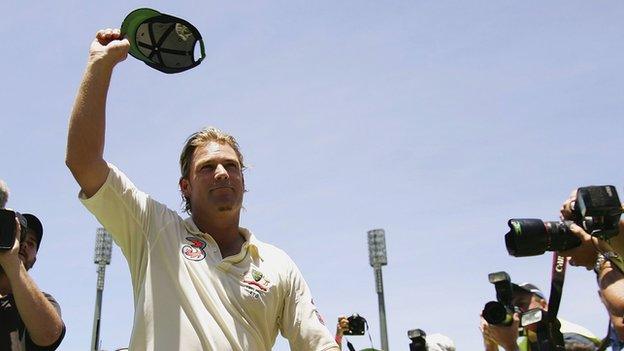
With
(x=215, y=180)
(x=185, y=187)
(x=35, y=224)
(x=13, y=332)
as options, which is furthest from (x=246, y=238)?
(x=35, y=224)

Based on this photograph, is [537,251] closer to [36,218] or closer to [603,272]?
[603,272]

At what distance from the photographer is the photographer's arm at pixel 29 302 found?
3201 millimetres

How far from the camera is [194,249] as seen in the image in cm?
296

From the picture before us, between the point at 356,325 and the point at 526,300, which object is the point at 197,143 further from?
the point at 356,325

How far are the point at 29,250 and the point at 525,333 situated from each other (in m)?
3.05

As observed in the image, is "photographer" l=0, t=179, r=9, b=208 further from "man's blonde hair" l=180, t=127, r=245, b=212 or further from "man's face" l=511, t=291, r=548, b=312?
"man's face" l=511, t=291, r=548, b=312

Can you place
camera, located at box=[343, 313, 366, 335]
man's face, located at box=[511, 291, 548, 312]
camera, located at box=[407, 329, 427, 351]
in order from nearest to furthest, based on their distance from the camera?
man's face, located at box=[511, 291, 548, 312]
camera, located at box=[407, 329, 427, 351]
camera, located at box=[343, 313, 366, 335]

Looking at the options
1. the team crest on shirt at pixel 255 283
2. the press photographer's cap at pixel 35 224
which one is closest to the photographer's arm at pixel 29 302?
the press photographer's cap at pixel 35 224

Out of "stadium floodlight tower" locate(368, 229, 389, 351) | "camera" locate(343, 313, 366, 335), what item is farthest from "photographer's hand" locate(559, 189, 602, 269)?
"stadium floodlight tower" locate(368, 229, 389, 351)

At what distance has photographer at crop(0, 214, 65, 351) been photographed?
321 centimetres

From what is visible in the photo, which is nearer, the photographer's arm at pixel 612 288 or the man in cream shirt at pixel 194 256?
the man in cream shirt at pixel 194 256

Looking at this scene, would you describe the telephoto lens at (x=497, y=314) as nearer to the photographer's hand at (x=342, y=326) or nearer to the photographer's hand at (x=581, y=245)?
the photographer's hand at (x=581, y=245)

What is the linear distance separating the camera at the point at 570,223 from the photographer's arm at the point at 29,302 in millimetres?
2169

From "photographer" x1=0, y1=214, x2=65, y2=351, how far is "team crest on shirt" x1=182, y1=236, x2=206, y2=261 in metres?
0.80
